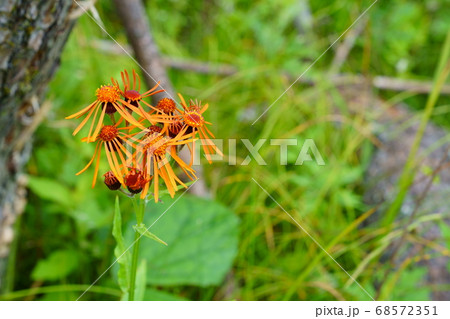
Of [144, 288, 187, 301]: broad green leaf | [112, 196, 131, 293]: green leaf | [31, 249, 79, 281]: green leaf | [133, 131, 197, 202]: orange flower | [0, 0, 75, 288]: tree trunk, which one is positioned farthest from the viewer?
[31, 249, 79, 281]: green leaf

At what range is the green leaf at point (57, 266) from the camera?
121cm

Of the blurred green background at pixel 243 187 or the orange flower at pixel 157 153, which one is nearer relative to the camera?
the orange flower at pixel 157 153

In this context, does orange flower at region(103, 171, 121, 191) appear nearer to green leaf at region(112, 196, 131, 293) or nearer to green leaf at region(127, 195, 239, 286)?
green leaf at region(112, 196, 131, 293)

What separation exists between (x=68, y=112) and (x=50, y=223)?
45 centimetres

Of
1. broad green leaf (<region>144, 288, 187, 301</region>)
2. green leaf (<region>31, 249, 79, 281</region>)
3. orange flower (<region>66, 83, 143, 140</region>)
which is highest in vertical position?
orange flower (<region>66, 83, 143, 140</region>)

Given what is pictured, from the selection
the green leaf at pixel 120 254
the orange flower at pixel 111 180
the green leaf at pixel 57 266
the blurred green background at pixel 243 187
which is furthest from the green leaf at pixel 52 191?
the orange flower at pixel 111 180

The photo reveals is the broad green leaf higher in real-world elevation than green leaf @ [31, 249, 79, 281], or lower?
lower

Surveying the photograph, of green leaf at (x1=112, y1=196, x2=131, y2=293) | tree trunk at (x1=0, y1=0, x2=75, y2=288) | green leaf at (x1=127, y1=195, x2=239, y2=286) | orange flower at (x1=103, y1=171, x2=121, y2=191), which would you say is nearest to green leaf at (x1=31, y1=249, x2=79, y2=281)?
tree trunk at (x1=0, y1=0, x2=75, y2=288)

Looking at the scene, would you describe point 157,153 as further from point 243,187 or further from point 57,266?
point 243,187

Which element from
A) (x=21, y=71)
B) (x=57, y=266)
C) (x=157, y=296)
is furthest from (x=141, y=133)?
(x=57, y=266)

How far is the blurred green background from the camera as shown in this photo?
1.22 meters

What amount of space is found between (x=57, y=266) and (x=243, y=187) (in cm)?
65

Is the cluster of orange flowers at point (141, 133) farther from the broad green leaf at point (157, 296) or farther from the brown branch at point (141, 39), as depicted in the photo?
the brown branch at point (141, 39)

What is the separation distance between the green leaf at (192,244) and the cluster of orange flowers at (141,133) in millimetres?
604
